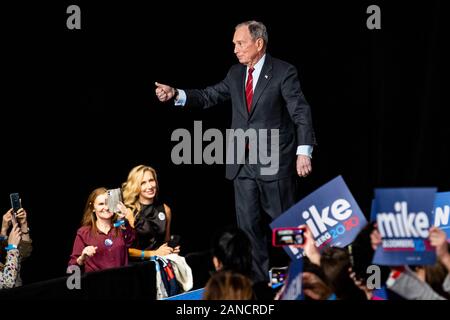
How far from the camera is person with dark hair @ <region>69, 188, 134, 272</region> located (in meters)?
5.26

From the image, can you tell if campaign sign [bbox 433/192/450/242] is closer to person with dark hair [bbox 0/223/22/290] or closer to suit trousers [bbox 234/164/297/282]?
suit trousers [bbox 234/164/297/282]

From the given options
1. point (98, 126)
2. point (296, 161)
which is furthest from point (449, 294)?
point (98, 126)

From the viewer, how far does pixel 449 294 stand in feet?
12.1

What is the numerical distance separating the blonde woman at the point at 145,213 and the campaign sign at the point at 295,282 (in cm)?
222

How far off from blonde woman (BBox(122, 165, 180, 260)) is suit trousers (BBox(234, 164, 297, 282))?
2.26 ft

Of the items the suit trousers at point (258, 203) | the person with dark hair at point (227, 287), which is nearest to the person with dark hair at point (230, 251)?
the person with dark hair at point (227, 287)

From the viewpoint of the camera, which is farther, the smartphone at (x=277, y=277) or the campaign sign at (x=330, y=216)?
the smartphone at (x=277, y=277)

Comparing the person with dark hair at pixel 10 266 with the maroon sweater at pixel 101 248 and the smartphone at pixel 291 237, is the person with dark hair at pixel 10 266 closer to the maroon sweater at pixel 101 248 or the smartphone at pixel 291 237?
the maroon sweater at pixel 101 248

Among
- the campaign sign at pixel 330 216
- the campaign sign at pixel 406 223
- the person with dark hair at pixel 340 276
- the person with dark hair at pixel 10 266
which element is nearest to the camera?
the campaign sign at pixel 406 223

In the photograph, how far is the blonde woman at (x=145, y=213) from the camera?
→ 5.71m

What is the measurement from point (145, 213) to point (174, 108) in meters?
1.14

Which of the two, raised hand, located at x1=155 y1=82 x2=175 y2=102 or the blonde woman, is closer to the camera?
raised hand, located at x1=155 y1=82 x2=175 y2=102

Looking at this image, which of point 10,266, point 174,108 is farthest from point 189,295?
point 174,108

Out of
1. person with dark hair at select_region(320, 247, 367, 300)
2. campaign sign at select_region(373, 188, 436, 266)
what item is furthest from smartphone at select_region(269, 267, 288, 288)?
campaign sign at select_region(373, 188, 436, 266)
